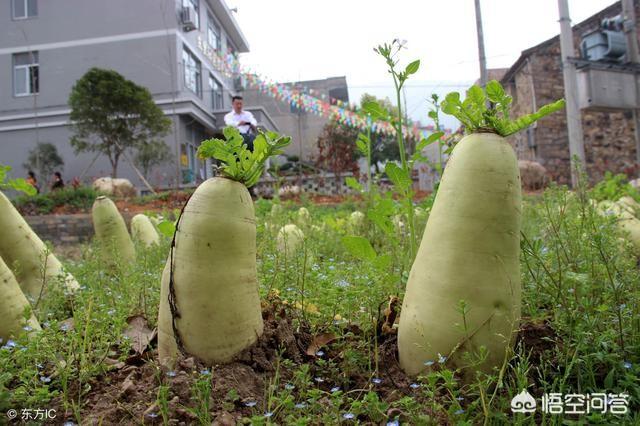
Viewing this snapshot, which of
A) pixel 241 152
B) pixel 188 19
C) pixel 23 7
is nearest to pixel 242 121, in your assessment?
pixel 241 152

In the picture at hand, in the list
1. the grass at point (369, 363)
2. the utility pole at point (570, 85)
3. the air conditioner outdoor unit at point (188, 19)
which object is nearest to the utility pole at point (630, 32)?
the utility pole at point (570, 85)

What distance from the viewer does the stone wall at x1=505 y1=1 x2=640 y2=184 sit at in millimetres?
13727

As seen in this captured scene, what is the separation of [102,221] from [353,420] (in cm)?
269

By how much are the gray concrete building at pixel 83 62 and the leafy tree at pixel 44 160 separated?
2.40ft

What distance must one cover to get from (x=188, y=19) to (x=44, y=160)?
7791 millimetres

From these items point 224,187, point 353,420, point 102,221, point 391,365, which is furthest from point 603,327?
point 102,221

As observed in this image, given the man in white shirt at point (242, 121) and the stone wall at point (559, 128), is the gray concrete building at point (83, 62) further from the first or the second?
the stone wall at point (559, 128)

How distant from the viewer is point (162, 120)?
598 inches

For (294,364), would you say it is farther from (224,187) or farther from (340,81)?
(340,81)

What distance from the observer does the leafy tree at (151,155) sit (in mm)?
15609

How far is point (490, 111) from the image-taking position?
121 centimetres

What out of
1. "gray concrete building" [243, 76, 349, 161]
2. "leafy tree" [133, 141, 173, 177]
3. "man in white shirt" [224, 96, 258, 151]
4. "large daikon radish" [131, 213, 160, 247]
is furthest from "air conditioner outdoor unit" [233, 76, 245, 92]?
"large daikon radish" [131, 213, 160, 247]

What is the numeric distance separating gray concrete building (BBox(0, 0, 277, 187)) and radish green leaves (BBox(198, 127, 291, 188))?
17.3 m

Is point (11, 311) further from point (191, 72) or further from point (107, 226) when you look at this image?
point (191, 72)
